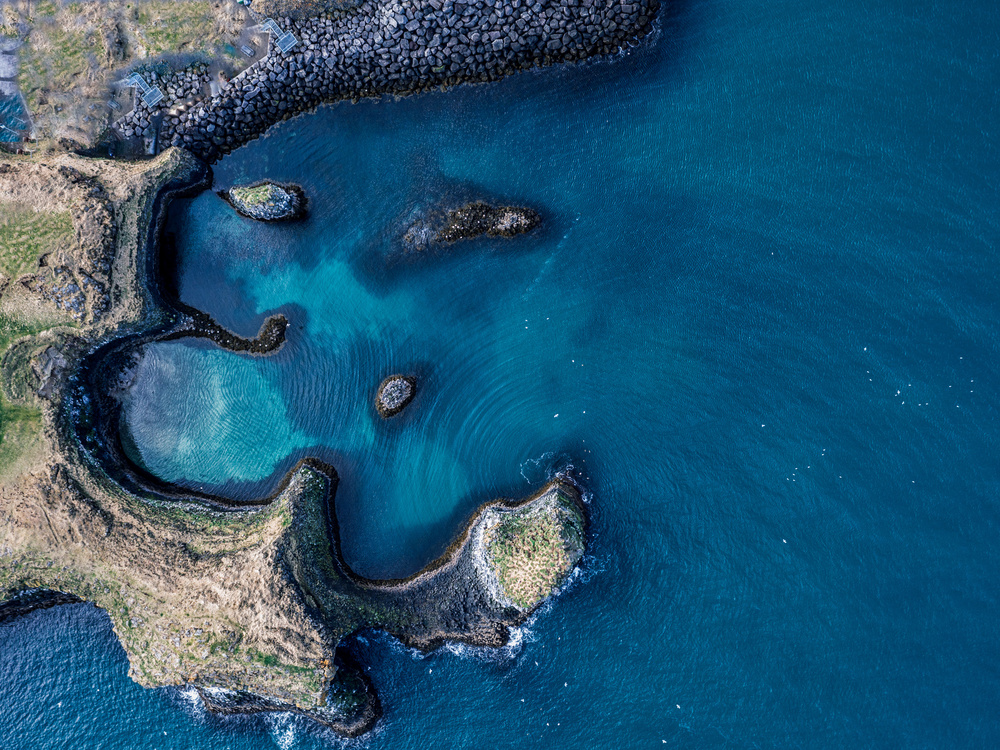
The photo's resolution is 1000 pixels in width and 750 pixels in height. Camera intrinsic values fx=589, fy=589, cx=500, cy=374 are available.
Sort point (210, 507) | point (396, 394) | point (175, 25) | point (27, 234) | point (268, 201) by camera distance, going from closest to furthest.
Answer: point (27, 234) < point (175, 25) < point (268, 201) < point (396, 394) < point (210, 507)

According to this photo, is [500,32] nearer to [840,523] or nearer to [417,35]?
[417,35]

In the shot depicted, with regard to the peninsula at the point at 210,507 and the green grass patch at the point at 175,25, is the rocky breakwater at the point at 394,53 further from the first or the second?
the green grass patch at the point at 175,25

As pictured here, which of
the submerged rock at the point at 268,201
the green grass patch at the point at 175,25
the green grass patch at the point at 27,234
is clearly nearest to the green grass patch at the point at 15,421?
the green grass patch at the point at 27,234

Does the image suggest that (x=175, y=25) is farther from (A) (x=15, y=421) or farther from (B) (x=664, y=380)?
(B) (x=664, y=380)

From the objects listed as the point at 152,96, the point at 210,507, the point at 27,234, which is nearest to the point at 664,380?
the point at 210,507

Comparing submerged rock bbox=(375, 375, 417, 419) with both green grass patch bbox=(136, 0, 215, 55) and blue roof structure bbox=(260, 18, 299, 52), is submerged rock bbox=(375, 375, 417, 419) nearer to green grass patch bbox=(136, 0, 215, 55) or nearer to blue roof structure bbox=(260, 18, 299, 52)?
blue roof structure bbox=(260, 18, 299, 52)

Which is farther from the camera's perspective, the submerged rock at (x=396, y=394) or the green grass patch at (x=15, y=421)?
the submerged rock at (x=396, y=394)
